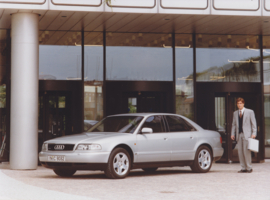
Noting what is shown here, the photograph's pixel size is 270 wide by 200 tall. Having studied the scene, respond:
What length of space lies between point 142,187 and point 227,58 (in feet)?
29.2

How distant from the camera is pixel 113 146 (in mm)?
10320

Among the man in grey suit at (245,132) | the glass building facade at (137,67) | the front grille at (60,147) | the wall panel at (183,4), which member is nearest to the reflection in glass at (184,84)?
the glass building facade at (137,67)

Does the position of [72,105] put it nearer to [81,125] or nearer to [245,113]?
[81,125]

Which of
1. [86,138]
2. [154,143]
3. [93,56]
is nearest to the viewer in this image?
[86,138]

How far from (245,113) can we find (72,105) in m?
5.91

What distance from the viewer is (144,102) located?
16.4m

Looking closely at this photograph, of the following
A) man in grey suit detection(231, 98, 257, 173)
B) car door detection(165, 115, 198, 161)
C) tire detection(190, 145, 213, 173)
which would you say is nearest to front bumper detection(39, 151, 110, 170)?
car door detection(165, 115, 198, 161)

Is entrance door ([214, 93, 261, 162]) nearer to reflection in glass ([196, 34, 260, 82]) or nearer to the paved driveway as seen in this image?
reflection in glass ([196, 34, 260, 82])

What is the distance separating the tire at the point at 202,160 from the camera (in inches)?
476

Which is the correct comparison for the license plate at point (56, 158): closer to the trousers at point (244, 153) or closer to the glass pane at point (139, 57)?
the trousers at point (244, 153)

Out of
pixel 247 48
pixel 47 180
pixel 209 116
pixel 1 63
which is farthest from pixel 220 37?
pixel 47 180

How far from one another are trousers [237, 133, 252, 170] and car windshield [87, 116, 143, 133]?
2820 mm

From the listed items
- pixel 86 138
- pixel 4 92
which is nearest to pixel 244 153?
pixel 86 138

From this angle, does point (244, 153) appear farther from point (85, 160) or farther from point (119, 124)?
point (85, 160)
